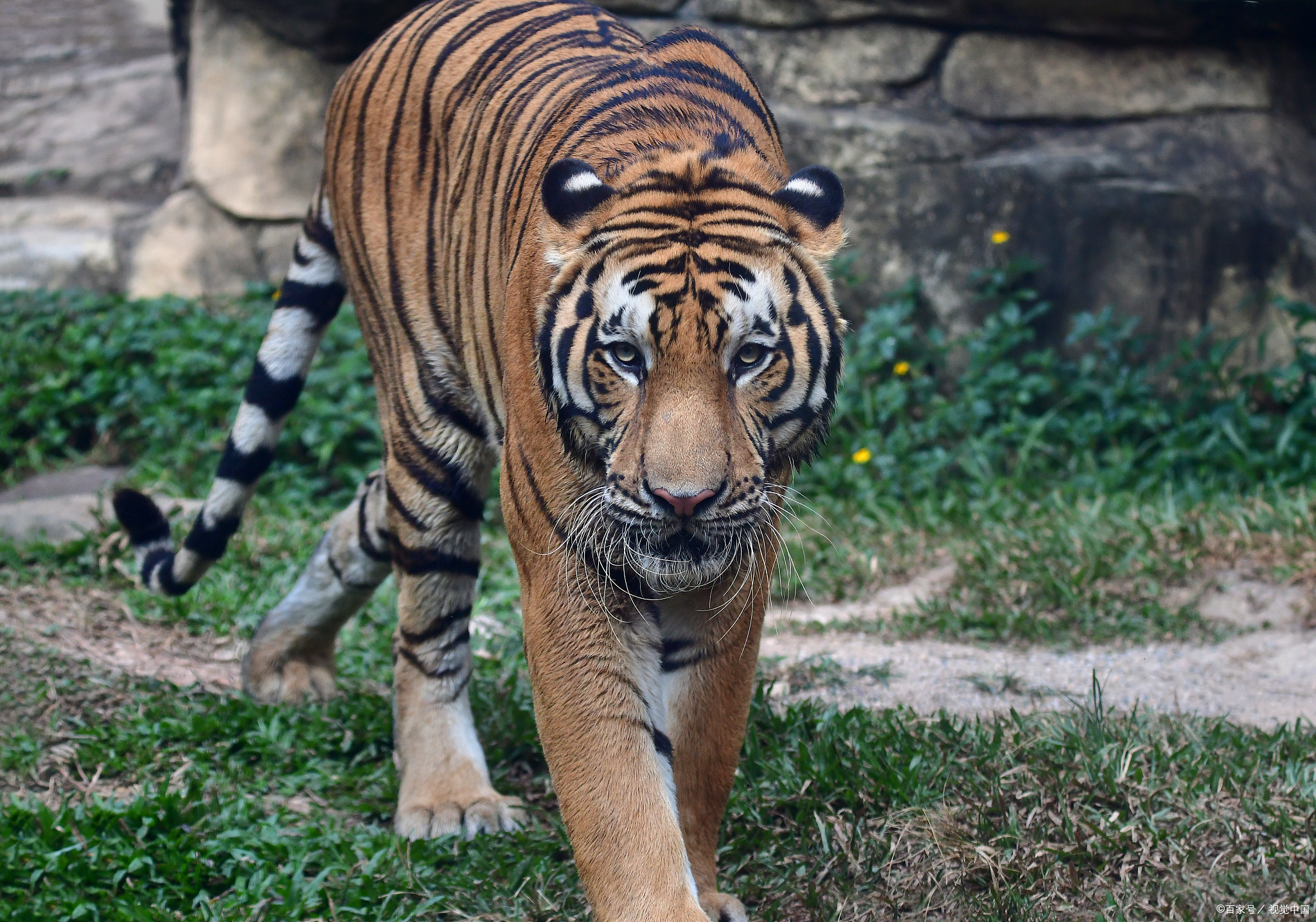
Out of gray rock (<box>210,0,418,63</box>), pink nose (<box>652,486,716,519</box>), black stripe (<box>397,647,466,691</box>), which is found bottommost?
black stripe (<box>397,647,466,691</box>)

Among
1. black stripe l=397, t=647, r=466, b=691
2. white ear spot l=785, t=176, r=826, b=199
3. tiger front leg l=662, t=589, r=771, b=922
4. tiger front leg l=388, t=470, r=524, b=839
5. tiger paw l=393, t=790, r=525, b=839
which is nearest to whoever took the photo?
white ear spot l=785, t=176, r=826, b=199

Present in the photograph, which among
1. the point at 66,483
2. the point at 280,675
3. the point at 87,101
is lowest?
the point at 66,483

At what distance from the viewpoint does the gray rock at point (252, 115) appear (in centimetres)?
713

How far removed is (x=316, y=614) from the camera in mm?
3729

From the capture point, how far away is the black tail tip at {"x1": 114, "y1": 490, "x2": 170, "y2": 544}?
3.50m

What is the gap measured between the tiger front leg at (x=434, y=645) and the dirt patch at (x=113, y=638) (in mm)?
872

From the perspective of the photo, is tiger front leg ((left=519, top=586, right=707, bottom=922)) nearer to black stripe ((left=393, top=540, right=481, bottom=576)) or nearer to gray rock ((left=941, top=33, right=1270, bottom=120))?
black stripe ((left=393, top=540, right=481, bottom=576))

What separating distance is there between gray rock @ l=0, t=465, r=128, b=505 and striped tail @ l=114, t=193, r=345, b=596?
2.35 metres

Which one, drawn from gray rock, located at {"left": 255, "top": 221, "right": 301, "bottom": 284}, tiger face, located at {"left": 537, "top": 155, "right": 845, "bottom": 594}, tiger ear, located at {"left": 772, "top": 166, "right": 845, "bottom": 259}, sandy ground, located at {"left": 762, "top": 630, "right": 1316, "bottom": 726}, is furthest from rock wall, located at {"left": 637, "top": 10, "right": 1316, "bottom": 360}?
tiger face, located at {"left": 537, "top": 155, "right": 845, "bottom": 594}

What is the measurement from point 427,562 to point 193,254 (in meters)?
4.83

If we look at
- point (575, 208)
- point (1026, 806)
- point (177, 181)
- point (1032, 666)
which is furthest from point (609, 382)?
point (177, 181)

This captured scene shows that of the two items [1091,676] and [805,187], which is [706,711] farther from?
[1091,676]

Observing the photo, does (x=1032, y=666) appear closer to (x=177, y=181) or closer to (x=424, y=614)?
(x=424, y=614)

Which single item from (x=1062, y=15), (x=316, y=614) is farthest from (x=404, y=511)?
(x=1062, y=15)
